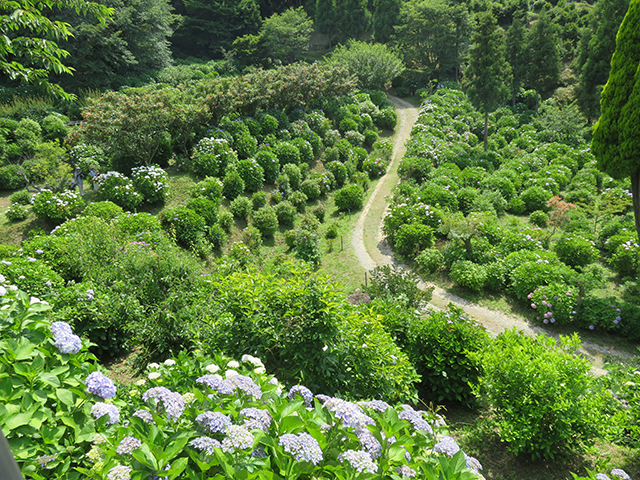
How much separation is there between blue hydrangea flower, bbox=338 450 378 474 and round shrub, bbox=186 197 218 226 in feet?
32.7

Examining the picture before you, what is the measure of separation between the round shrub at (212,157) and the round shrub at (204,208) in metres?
2.06

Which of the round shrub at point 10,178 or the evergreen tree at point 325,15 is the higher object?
the evergreen tree at point 325,15

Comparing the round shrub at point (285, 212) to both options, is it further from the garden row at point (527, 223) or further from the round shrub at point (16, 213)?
the round shrub at point (16, 213)

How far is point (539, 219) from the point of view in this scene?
13547 millimetres

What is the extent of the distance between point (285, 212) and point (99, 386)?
11.4m

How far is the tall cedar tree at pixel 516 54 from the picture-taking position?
2702cm

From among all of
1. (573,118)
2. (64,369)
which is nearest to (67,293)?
(64,369)

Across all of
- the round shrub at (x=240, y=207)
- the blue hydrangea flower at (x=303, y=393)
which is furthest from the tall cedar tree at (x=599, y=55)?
the blue hydrangea flower at (x=303, y=393)

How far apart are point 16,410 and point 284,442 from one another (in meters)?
1.44

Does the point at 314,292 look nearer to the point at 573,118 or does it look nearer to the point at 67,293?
the point at 67,293

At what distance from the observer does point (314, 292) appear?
373 cm

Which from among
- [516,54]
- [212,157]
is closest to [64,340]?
[212,157]

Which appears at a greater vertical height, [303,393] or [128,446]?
[128,446]

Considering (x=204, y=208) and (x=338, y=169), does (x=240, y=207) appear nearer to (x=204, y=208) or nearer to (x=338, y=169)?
(x=204, y=208)
